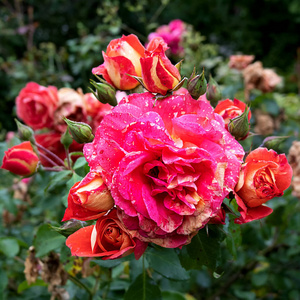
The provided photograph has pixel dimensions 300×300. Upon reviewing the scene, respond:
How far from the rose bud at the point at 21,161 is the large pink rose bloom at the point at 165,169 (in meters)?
0.34

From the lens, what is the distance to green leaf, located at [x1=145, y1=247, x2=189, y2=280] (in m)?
0.76

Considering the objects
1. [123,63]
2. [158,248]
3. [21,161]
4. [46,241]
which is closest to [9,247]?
[46,241]

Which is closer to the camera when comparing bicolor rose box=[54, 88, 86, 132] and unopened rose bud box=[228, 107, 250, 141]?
unopened rose bud box=[228, 107, 250, 141]

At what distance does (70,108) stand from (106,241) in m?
0.59

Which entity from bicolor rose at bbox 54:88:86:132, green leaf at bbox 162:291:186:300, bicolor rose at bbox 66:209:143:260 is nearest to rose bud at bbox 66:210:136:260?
bicolor rose at bbox 66:209:143:260

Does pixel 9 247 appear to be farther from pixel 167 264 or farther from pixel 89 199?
pixel 89 199

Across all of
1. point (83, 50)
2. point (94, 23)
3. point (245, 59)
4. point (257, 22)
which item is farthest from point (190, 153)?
point (257, 22)

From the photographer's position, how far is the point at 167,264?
30.4 inches

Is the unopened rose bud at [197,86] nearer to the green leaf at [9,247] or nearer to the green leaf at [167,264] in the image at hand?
the green leaf at [167,264]

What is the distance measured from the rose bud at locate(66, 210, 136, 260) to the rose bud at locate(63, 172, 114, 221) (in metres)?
0.02

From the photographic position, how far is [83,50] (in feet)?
8.23

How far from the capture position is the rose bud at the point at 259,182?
51cm

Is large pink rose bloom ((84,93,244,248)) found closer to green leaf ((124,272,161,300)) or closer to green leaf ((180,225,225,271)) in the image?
green leaf ((180,225,225,271))

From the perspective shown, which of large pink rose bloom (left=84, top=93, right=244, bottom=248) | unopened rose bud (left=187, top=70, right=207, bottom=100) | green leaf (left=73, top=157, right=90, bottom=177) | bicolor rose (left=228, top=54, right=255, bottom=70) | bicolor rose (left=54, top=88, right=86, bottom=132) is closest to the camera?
large pink rose bloom (left=84, top=93, right=244, bottom=248)
